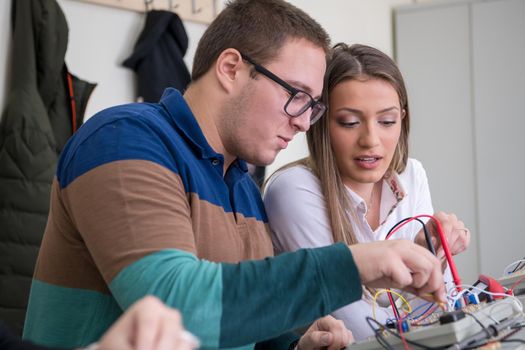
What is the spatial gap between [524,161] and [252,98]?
3.29 meters

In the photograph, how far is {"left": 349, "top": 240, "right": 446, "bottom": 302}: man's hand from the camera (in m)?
0.98

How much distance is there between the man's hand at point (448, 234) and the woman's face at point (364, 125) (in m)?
0.29

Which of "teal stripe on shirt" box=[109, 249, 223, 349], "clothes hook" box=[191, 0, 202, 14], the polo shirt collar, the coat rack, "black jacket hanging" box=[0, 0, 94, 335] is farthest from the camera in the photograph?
"clothes hook" box=[191, 0, 202, 14]

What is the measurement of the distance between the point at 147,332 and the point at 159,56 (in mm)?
2635

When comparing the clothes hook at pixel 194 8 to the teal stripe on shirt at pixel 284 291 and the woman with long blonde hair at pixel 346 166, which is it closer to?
the woman with long blonde hair at pixel 346 166

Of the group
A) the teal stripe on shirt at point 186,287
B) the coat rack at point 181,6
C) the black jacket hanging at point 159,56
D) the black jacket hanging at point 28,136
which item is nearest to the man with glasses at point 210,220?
the teal stripe on shirt at point 186,287

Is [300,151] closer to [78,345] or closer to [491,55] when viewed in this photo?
[491,55]

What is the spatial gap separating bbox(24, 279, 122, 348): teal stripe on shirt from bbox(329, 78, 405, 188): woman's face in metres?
0.84

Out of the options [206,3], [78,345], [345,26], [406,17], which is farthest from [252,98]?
[406,17]

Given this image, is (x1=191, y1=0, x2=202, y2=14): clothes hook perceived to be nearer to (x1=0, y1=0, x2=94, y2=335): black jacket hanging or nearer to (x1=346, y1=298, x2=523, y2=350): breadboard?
(x1=0, y1=0, x2=94, y2=335): black jacket hanging

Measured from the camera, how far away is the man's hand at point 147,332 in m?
0.55

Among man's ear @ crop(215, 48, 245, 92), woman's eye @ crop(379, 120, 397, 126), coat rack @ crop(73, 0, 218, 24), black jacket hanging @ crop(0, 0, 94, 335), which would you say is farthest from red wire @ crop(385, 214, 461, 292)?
coat rack @ crop(73, 0, 218, 24)

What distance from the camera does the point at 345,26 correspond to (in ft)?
14.6

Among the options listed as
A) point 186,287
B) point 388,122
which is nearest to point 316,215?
point 388,122
